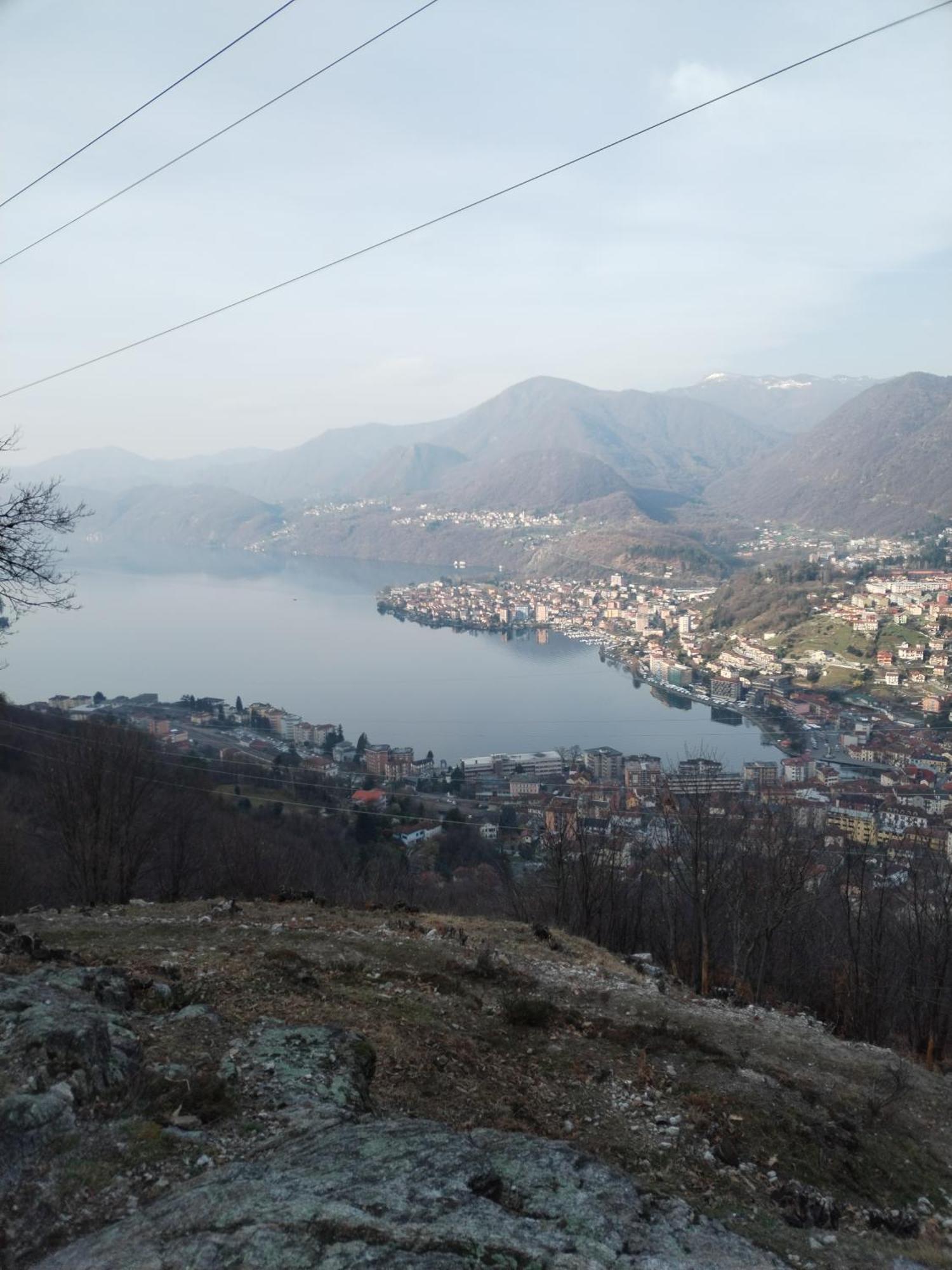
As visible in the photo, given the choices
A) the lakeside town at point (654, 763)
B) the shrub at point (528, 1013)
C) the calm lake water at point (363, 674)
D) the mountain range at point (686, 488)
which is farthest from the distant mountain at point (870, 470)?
the shrub at point (528, 1013)

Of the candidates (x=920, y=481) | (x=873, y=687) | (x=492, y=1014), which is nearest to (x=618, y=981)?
(x=492, y=1014)

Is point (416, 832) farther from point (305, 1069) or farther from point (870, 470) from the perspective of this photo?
point (870, 470)

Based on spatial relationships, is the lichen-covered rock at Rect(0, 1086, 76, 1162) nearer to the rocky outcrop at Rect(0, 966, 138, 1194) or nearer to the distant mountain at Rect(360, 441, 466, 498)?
the rocky outcrop at Rect(0, 966, 138, 1194)

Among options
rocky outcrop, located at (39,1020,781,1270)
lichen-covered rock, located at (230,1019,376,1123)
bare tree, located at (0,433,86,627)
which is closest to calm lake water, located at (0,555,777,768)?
bare tree, located at (0,433,86,627)

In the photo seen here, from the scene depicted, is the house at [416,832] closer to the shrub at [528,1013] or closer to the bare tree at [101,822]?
the bare tree at [101,822]

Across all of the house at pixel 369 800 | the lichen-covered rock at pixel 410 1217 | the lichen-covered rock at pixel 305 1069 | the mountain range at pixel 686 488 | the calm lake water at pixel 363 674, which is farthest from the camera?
the mountain range at pixel 686 488

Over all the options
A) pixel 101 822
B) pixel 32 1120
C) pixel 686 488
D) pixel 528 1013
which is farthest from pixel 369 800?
pixel 686 488
